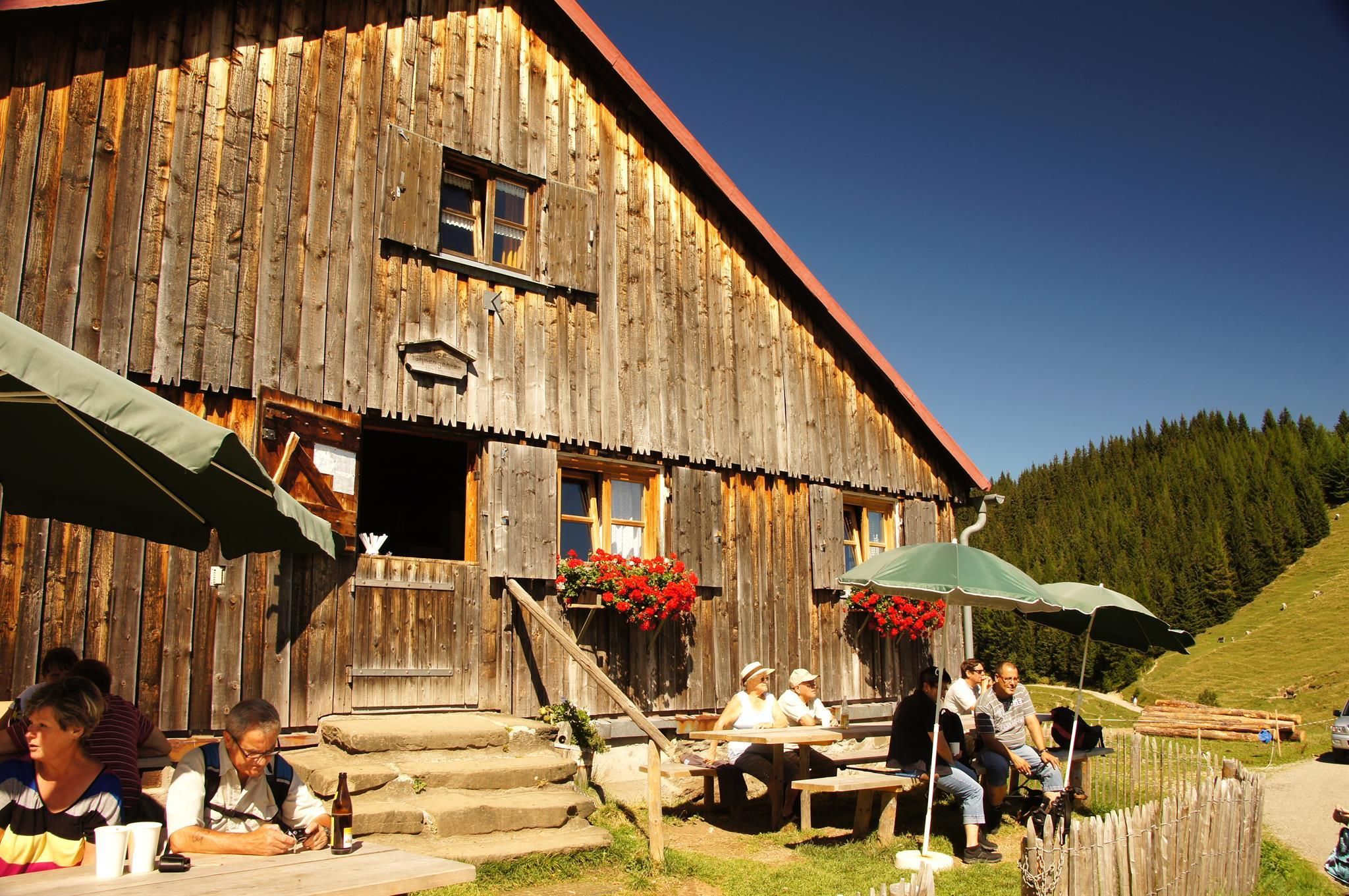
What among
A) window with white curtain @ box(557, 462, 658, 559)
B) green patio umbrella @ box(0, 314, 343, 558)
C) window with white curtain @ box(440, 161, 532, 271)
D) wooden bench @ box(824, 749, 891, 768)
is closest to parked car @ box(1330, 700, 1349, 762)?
wooden bench @ box(824, 749, 891, 768)

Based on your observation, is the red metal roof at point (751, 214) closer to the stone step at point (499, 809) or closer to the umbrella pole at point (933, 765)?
the umbrella pole at point (933, 765)

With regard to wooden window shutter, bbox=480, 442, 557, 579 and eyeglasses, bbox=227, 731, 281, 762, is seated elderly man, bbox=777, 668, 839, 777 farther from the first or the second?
eyeglasses, bbox=227, 731, 281, 762

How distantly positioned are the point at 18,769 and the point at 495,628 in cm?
520

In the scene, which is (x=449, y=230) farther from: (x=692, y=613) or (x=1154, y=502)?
(x=1154, y=502)

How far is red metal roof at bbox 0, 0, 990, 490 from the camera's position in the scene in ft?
33.3

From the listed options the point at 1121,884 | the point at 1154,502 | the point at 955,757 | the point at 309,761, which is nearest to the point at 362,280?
the point at 309,761

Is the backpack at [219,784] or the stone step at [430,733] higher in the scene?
the backpack at [219,784]

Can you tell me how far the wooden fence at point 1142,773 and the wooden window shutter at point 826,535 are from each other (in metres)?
3.22

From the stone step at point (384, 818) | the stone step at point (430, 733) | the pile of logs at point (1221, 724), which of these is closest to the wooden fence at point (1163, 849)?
the stone step at point (384, 818)

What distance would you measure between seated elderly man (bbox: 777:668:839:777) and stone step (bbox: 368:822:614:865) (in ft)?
8.41

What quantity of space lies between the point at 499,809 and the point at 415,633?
2095 mm

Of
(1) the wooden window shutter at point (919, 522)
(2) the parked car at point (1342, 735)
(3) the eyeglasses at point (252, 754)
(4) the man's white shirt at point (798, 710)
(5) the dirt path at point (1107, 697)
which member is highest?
(1) the wooden window shutter at point (919, 522)

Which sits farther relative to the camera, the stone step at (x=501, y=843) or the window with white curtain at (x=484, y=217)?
the window with white curtain at (x=484, y=217)

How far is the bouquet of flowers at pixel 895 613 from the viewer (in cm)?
1142
